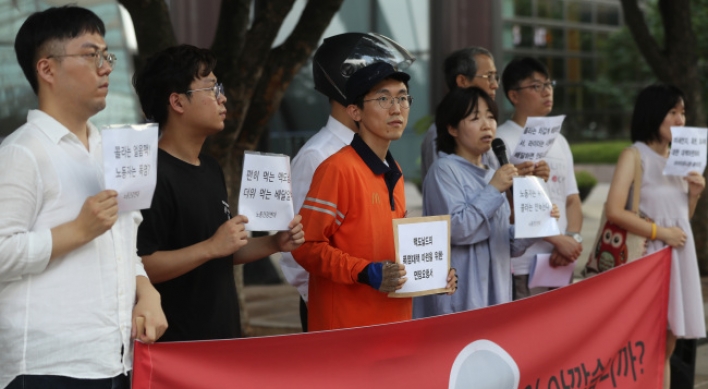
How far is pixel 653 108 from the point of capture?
6.11m

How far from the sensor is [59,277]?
298 centimetres

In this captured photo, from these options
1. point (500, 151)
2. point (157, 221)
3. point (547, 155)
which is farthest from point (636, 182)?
point (157, 221)

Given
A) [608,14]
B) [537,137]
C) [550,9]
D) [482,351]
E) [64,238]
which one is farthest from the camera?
[608,14]

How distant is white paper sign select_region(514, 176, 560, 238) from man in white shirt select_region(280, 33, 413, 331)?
0.79 m

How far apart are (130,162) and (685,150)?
3.78 metres

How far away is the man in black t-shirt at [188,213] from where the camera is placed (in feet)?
11.9

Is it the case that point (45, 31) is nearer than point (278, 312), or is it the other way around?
point (45, 31)

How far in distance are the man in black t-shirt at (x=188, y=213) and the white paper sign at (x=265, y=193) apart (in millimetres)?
52

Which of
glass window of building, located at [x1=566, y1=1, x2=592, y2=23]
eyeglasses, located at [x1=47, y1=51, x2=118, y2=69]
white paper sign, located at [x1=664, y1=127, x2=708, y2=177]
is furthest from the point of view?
glass window of building, located at [x1=566, y1=1, x2=592, y2=23]

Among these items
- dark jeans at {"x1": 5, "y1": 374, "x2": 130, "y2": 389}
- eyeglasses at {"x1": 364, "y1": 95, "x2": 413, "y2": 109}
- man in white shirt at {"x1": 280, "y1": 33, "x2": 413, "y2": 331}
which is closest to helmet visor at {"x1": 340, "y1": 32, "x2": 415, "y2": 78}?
man in white shirt at {"x1": 280, "y1": 33, "x2": 413, "y2": 331}

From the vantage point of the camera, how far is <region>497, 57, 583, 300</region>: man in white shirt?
5.55m

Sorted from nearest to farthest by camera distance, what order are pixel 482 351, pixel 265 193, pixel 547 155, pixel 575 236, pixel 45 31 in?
pixel 45 31, pixel 265 193, pixel 482 351, pixel 575 236, pixel 547 155

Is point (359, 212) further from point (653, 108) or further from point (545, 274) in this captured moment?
point (653, 108)

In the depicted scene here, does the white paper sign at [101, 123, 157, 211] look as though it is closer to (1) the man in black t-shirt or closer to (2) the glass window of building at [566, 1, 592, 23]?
(1) the man in black t-shirt
